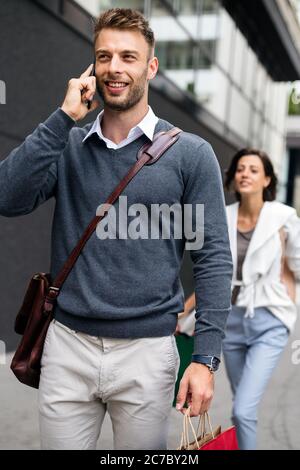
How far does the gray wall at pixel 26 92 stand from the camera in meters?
6.72

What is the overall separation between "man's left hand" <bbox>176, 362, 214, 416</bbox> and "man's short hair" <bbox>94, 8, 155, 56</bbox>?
1092 mm

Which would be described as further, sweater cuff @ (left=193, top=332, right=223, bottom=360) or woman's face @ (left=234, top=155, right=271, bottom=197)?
woman's face @ (left=234, top=155, right=271, bottom=197)

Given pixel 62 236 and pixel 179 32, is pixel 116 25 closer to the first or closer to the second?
pixel 62 236

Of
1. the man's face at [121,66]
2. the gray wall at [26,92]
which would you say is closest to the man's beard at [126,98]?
the man's face at [121,66]

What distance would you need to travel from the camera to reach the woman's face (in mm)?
4340

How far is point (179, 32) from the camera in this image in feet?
38.9

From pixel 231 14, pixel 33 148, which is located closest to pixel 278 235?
pixel 33 148

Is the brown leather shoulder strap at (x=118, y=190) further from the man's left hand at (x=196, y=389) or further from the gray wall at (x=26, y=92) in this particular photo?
the gray wall at (x=26, y=92)

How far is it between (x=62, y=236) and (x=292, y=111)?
97.9 ft

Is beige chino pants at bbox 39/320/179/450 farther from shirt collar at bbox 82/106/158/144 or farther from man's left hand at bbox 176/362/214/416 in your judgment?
shirt collar at bbox 82/106/158/144

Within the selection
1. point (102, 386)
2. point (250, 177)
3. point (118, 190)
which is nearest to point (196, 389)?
point (102, 386)

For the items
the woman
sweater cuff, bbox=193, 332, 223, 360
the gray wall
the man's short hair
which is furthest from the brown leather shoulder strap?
the gray wall

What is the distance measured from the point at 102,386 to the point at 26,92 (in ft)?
17.8

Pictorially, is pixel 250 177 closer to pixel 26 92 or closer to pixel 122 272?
pixel 122 272
